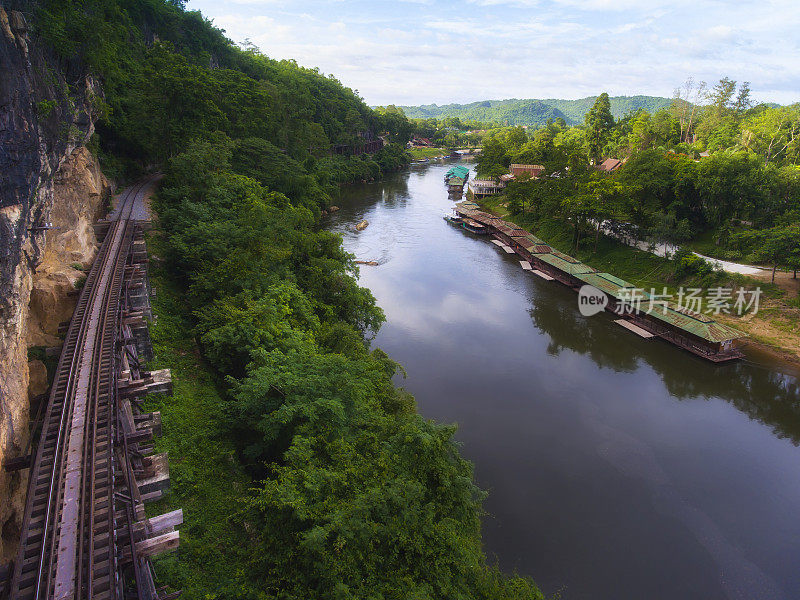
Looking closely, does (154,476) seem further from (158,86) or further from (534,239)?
(534,239)

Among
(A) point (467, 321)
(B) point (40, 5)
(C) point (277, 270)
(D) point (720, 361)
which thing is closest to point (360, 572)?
(C) point (277, 270)

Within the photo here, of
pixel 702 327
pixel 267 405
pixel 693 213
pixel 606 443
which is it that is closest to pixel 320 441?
pixel 267 405

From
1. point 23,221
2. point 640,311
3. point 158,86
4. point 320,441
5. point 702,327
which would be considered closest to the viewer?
point 23,221

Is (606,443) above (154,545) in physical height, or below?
below

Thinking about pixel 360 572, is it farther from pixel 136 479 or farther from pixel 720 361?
pixel 720 361

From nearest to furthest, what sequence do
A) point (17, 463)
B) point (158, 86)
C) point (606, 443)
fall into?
point (17, 463) < point (606, 443) < point (158, 86)

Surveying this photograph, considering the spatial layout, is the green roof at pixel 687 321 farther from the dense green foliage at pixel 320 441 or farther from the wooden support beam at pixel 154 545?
the wooden support beam at pixel 154 545

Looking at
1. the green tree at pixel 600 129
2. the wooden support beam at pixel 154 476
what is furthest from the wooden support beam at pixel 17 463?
the green tree at pixel 600 129

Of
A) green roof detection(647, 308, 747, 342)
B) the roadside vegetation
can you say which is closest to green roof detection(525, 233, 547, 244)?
the roadside vegetation
